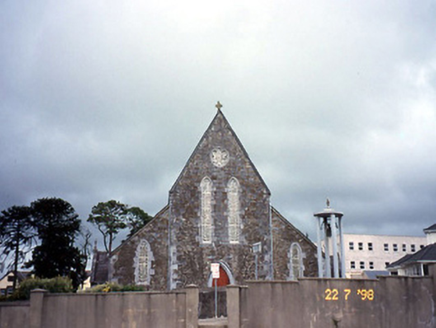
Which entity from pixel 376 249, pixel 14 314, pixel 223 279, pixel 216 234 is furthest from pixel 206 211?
pixel 376 249

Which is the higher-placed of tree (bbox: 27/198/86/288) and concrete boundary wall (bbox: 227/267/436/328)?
tree (bbox: 27/198/86/288)

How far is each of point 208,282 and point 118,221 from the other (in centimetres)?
4217

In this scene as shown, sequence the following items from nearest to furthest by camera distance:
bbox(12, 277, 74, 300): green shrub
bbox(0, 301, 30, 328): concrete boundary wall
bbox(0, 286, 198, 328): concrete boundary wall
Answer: bbox(0, 301, 30, 328): concrete boundary wall < bbox(0, 286, 198, 328): concrete boundary wall < bbox(12, 277, 74, 300): green shrub

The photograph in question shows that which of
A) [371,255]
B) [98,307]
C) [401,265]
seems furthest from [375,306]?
[371,255]

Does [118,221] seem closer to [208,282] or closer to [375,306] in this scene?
[208,282]

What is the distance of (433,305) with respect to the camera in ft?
59.1

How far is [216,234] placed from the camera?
28.3 m

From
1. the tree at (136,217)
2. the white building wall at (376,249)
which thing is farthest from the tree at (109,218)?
the white building wall at (376,249)

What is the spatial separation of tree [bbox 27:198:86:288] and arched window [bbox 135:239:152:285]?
54.2ft

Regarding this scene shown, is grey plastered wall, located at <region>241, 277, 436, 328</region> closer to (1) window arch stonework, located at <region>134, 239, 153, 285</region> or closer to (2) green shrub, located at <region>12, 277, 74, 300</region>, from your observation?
(2) green shrub, located at <region>12, 277, 74, 300</region>

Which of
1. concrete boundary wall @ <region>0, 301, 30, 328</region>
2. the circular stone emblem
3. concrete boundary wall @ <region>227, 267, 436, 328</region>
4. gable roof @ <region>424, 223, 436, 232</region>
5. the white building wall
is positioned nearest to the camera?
concrete boundary wall @ <region>0, 301, 30, 328</region>

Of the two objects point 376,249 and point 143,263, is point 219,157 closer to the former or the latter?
point 143,263

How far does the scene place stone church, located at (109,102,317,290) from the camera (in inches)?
1083

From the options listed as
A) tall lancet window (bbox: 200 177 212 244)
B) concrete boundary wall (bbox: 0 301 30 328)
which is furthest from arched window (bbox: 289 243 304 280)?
concrete boundary wall (bbox: 0 301 30 328)
